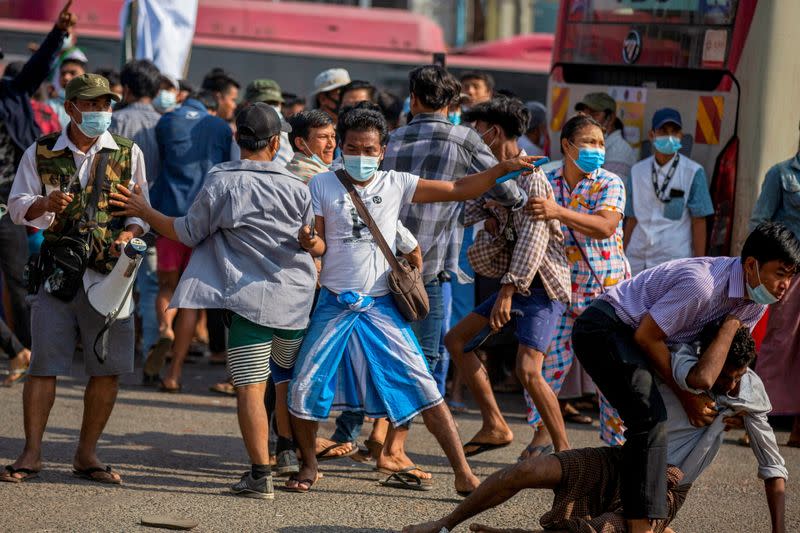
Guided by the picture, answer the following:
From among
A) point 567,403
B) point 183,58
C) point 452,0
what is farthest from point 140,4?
point 452,0

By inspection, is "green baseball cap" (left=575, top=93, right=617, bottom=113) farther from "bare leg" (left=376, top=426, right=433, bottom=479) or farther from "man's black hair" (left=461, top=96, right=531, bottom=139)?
"bare leg" (left=376, top=426, right=433, bottom=479)

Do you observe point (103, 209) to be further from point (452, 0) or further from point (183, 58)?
point (452, 0)

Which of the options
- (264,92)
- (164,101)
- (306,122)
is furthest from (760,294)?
(164,101)

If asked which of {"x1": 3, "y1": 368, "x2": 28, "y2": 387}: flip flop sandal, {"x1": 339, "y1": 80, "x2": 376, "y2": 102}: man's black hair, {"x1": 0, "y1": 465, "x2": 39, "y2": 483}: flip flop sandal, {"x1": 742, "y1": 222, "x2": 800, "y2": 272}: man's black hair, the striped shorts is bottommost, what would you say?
{"x1": 3, "y1": 368, "x2": 28, "y2": 387}: flip flop sandal

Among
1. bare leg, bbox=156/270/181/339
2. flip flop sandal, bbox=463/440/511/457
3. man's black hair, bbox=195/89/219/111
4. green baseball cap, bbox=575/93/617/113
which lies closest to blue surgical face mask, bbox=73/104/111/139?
flip flop sandal, bbox=463/440/511/457

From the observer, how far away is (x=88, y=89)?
590 cm

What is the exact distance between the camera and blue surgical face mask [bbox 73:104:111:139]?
5.88 m

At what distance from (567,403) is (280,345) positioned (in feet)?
9.82

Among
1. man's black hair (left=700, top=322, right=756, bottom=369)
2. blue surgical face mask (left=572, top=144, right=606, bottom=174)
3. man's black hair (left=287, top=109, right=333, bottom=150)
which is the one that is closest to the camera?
man's black hair (left=700, top=322, right=756, bottom=369)

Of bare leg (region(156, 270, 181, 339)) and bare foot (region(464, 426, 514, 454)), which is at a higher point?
bare leg (region(156, 270, 181, 339))

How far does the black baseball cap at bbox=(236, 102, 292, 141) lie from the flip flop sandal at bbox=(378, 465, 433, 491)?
1.79 m

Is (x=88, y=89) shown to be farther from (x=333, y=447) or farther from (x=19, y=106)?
(x=19, y=106)

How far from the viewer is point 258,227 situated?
19.0 feet

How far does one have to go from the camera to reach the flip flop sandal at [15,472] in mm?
5789
